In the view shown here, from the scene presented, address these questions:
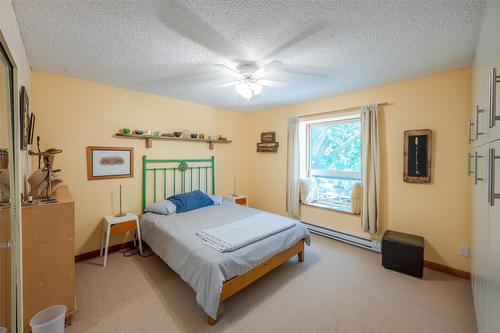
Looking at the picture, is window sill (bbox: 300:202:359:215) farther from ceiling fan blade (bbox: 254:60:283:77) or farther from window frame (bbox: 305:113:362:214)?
ceiling fan blade (bbox: 254:60:283:77)

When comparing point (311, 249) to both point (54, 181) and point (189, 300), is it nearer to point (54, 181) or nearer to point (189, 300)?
point (189, 300)

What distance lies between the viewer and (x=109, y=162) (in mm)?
2984

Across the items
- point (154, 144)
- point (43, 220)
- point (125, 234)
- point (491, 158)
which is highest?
point (154, 144)

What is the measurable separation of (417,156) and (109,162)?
4123 millimetres

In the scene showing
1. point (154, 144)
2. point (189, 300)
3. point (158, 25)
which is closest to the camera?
point (158, 25)

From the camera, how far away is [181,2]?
1365 mm

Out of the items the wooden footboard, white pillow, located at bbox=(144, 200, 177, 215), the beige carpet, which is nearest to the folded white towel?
the wooden footboard

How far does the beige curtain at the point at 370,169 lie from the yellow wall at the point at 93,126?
2909mm

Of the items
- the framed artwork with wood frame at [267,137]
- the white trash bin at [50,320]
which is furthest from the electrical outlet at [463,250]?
the white trash bin at [50,320]

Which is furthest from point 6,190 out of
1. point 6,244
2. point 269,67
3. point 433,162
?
point 433,162

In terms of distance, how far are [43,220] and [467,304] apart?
376cm

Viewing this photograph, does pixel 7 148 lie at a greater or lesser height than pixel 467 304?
greater

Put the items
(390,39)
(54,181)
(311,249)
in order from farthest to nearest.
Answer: (311,249), (54,181), (390,39)


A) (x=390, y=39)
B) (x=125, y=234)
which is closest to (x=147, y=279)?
(x=125, y=234)
